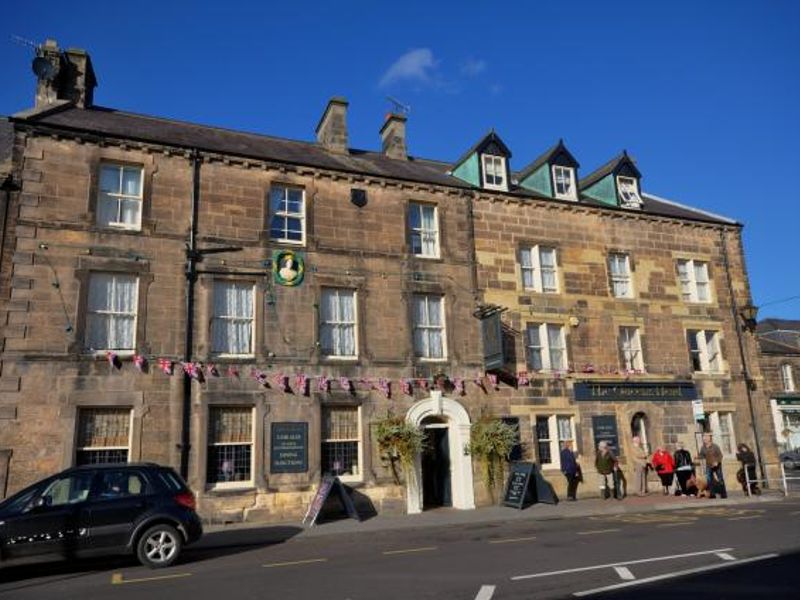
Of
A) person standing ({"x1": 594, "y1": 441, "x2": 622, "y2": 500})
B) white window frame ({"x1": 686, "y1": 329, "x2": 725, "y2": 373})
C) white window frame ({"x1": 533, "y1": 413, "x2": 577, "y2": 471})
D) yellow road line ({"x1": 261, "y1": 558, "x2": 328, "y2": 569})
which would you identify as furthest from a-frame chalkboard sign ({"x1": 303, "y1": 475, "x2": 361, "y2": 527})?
white window frame ({"x1": 686, "y1": 329, "x2": 725, "y2": 373})

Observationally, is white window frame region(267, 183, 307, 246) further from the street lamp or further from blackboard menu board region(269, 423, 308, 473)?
the street lamp

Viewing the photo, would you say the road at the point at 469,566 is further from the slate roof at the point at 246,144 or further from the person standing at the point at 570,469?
the slate roof at the point at 246,144

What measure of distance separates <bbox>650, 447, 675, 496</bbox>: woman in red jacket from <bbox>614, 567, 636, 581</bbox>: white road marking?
12627 mm

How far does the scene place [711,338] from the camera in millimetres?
23469

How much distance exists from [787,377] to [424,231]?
37475 mm

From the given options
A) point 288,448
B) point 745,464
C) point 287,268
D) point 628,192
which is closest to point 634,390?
point 745,464

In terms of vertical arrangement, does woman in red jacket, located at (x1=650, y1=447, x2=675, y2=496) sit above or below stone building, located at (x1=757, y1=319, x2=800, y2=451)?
below

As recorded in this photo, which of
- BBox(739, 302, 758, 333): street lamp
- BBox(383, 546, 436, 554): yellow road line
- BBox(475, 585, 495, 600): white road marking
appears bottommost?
BBox(383, 546, 436, 554): yellow road line

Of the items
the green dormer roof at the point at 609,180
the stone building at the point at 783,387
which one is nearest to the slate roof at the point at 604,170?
the green dormer roof at the point at 609,180

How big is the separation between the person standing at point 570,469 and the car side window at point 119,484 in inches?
494

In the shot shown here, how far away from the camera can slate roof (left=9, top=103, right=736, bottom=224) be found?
16.8 m

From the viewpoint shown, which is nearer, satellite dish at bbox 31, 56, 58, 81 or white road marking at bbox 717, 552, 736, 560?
white road marking at bbox 717, 552, 736, 560

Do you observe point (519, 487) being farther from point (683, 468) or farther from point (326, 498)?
point (683, 468)

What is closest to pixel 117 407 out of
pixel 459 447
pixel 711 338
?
pixel 459 447
